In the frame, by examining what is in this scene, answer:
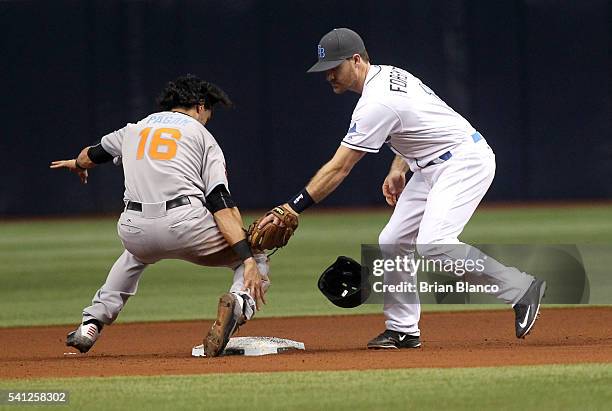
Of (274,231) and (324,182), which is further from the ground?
(324,182)

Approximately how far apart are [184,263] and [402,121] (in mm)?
7037

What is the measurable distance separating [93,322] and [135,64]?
38.4 ft

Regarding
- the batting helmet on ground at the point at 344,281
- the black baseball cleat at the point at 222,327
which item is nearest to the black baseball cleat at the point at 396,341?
the batting helmet on ground at the point at 344,281

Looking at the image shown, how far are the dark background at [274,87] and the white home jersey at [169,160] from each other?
11.3m

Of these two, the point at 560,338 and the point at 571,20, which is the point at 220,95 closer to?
the point at 560,338

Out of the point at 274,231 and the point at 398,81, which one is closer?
the point at 274,231

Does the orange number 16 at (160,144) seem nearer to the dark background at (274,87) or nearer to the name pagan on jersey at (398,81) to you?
the name pagan on jersey at (398,81)

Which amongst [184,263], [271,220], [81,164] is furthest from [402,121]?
[184,263]

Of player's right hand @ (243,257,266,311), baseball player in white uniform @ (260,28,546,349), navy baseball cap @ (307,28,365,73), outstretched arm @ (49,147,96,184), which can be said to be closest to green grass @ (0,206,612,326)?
outstretched arm @ (49,147,96,184)

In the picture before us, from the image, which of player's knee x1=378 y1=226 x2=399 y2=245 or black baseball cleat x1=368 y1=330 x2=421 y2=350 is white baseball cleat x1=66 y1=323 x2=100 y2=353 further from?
player's knee x1=378 y1=226 x2=399 y2=245

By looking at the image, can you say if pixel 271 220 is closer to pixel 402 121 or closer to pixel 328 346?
pixel 402 121

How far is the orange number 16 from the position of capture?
6.15 metres

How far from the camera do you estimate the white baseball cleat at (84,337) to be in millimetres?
6418

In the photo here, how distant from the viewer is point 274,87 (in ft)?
58.3
